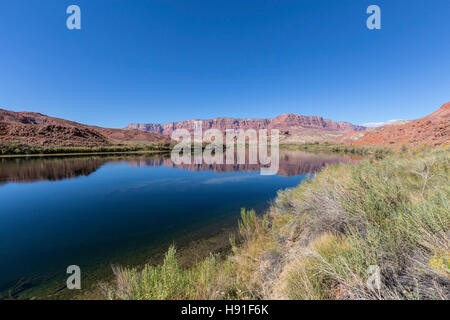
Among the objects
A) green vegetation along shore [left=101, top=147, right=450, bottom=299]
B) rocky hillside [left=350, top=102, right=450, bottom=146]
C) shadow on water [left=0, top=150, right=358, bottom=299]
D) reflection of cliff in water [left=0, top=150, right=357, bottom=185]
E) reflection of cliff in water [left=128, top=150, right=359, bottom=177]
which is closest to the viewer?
green vegetation along shore [left=101, top=147, right=450, bottom=299]

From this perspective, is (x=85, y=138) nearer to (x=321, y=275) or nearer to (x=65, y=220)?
(x=65, y=220)

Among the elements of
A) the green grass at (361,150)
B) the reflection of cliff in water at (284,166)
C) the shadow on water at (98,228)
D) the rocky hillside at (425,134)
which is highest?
the rocky hillside at (425,134)

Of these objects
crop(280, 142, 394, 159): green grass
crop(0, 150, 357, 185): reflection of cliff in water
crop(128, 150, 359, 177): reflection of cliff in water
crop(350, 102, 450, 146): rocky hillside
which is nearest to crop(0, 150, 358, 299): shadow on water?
crop(0, 150, 357, 185): reflection of cliff in water

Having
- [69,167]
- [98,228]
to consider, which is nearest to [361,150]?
[98,228]

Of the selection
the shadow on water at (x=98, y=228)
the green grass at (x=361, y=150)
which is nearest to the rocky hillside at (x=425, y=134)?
the green grass at (x=361, y=150)

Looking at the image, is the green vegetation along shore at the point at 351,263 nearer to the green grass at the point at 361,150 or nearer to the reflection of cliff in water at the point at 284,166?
the reflection of cliff in water at the point at 284,166

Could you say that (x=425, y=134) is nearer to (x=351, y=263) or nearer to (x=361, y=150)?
(x=361, y=150)

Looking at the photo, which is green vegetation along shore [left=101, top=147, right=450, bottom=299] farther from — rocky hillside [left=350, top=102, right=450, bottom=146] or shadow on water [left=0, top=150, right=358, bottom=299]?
rocky hillside [left=350, top=102, right=450, bottom=146]

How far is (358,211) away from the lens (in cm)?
304

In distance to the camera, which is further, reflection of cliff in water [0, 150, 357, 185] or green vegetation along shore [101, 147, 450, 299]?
reflection of cliff in water [0, 150, 357, 185]

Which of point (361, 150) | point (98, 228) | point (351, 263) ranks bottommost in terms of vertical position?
point (98, 228)
